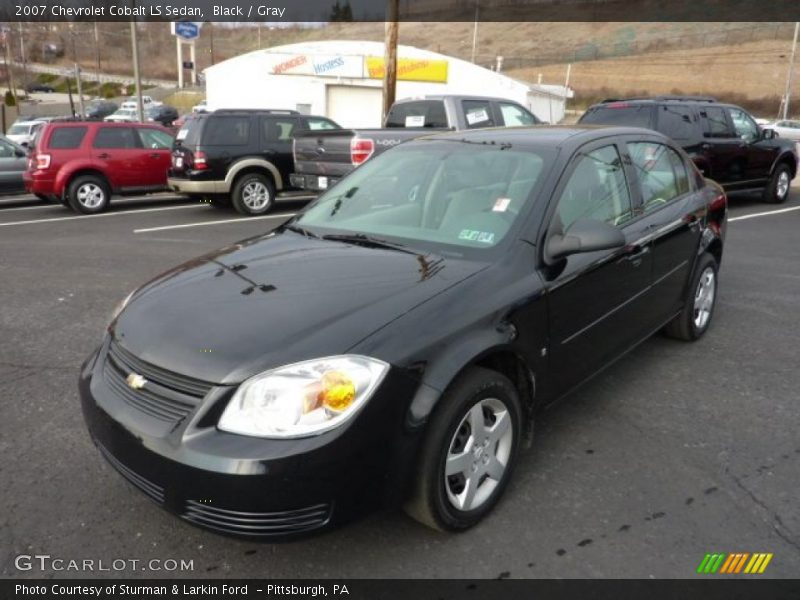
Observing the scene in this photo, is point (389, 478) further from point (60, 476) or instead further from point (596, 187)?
point (596, 187)

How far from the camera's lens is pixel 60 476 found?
3.08 m

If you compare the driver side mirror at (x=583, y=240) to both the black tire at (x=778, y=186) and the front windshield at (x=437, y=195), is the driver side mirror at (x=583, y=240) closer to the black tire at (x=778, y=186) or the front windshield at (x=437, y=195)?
the front windshield at (x=437, y=195)

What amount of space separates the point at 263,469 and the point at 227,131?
10.3 meters

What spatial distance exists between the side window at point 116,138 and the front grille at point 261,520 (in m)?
11.6

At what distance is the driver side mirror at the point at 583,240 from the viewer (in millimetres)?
2984

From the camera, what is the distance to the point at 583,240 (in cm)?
299

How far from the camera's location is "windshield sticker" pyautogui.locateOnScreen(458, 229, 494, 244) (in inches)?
122

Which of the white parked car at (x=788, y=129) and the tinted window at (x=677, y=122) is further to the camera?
the white parked car at (x=788, y=129)

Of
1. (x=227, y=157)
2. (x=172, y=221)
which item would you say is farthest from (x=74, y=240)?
(x=227, y=157)

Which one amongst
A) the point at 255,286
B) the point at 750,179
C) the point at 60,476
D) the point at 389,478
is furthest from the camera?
the point at 750,179

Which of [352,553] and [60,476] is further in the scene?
[60,476]

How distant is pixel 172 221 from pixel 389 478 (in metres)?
9.41

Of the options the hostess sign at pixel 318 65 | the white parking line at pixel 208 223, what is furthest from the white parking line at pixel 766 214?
the hostess sign at pixel 318 65

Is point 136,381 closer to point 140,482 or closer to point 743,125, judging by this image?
point 140,482
